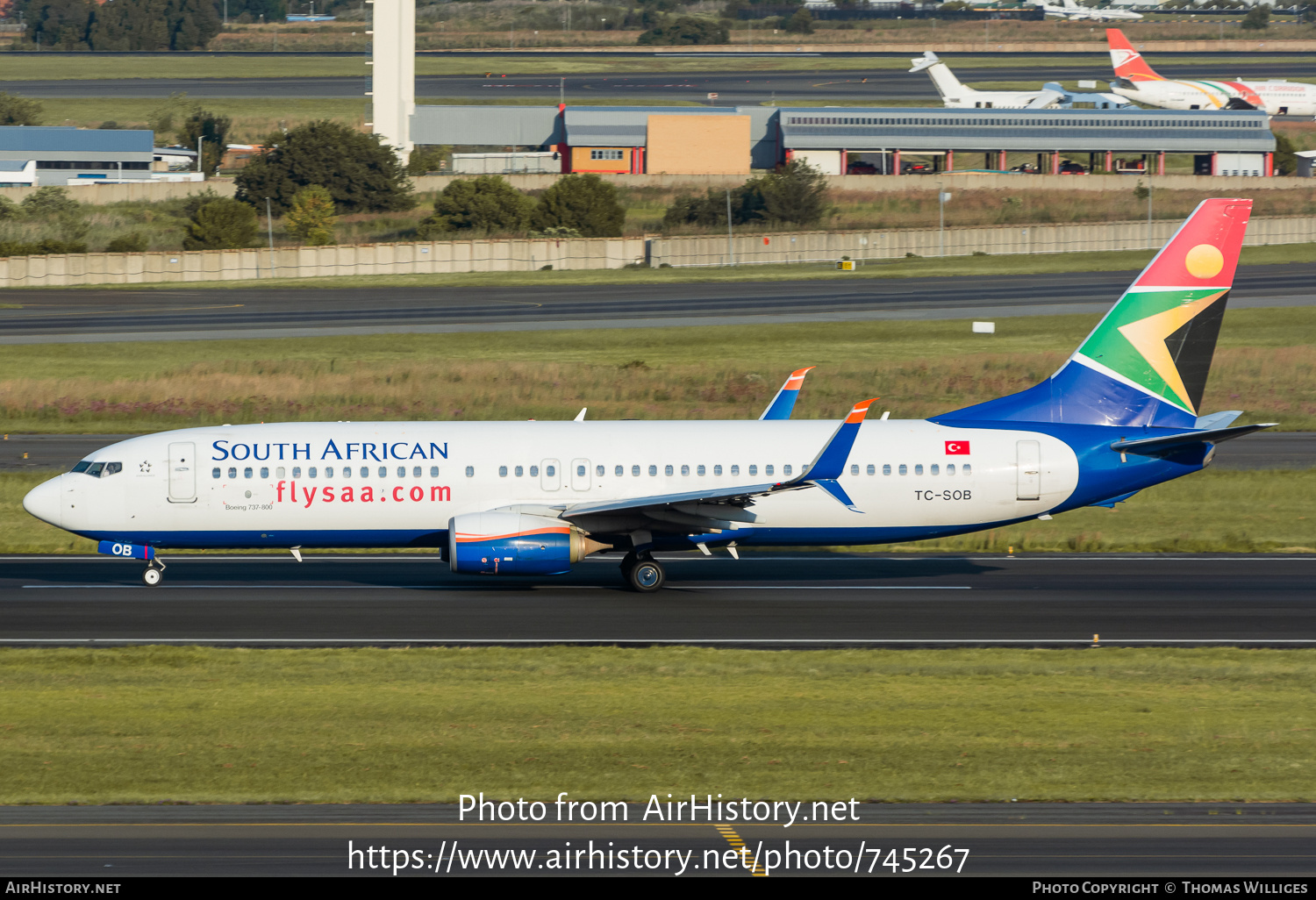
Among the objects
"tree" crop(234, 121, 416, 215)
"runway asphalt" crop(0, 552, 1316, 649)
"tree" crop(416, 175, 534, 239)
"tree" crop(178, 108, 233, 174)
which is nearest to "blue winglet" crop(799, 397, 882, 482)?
"runway asphalt" crop(0, 552, 1316, 649)

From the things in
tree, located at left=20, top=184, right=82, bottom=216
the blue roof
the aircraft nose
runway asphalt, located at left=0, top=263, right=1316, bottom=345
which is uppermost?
the blue roof

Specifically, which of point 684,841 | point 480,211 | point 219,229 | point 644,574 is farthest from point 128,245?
point 684,841

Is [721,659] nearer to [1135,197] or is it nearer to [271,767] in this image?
[271,767]

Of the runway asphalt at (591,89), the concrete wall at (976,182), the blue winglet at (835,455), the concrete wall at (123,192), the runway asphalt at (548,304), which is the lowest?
the blue winglet at (835,455)

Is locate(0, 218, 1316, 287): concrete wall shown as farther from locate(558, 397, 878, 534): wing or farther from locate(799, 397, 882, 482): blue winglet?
locate(799, 397, 882, 482): blue winglet

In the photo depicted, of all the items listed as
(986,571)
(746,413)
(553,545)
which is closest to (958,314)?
(746,413)

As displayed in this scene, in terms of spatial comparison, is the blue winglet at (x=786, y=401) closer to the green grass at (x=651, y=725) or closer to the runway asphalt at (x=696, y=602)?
the runway asphalt at (x=696, y=602)

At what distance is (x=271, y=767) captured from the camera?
19.1m

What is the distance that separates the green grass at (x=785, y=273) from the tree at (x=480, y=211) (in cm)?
1517

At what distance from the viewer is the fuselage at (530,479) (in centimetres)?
3247

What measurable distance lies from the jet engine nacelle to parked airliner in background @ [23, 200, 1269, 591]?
0.45 meters

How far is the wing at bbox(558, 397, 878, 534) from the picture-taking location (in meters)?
30.3

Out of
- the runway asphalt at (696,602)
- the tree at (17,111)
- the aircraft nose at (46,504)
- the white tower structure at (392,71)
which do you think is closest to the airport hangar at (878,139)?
the white tower structure at (392,71)

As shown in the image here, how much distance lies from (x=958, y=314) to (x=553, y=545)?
52412mm
